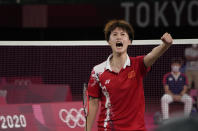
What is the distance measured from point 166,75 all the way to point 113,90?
447 centimetres

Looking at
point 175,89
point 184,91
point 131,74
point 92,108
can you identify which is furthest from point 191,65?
point 131,74

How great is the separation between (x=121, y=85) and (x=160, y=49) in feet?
1.15

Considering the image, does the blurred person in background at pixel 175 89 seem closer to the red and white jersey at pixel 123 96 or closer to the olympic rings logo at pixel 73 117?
the olympic rings logo at pixel 73 117

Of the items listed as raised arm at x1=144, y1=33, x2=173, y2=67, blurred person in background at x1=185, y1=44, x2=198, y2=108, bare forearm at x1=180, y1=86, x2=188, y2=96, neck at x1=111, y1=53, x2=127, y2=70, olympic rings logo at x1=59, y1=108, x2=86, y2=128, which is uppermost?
raised arm at x1=144, y1=33, x2=173, y2=67

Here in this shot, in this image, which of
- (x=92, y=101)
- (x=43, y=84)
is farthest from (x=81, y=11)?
(x=92, y=101)

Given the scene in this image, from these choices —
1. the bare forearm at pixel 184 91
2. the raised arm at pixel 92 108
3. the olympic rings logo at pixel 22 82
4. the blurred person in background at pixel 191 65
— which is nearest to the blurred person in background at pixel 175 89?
the bare forearm at pixel 184 91

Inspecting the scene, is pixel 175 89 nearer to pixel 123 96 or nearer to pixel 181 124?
pixel 123 96

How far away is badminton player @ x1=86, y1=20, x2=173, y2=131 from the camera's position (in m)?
3.51

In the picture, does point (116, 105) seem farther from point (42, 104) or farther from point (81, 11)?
point (81, 11)

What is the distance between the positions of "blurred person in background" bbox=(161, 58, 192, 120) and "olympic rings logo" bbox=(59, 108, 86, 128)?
1212mm

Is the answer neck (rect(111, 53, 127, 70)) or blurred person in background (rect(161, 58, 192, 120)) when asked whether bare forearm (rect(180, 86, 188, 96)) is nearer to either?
blurred person in background (rect(161, 58, 192, 120))

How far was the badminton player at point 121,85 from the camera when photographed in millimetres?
3506

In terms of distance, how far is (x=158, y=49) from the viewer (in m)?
3.36

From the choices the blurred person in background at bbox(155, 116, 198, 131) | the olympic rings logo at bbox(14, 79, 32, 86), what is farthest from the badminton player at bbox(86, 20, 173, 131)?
the olympic rings logo at bbox(14, 79, 32, 86)
